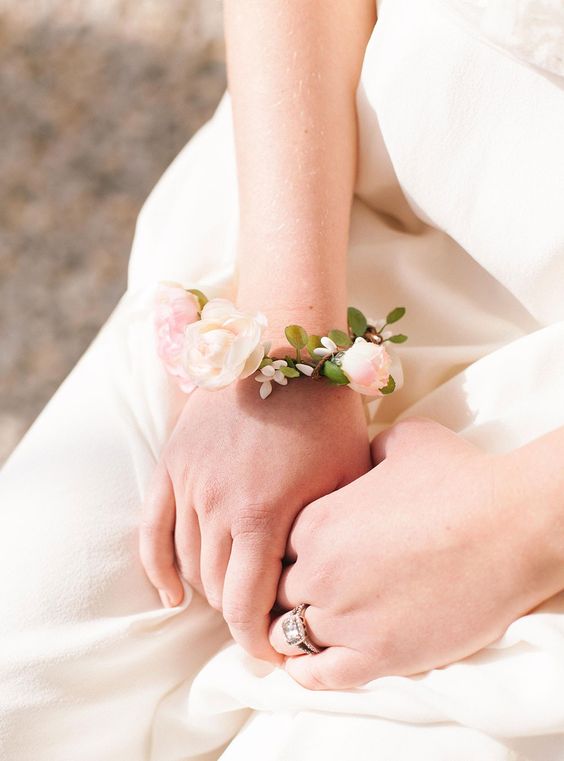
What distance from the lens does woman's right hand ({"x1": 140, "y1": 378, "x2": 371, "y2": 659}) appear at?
2.36 ft

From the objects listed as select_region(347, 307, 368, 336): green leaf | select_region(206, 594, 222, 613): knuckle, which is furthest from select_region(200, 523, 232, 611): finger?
select_region(347, 307, 368, 336): green leaf

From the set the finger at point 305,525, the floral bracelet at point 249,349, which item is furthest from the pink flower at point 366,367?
the finger at point 305,525

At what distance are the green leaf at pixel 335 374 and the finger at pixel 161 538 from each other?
0.58 ft

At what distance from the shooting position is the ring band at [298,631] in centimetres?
71

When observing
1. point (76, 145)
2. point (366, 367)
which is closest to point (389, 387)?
point (366, 367)

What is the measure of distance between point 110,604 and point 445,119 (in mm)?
523

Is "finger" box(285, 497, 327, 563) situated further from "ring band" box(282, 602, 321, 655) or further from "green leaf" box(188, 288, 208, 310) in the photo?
"green leaf" box(188, 288, 208, 310)

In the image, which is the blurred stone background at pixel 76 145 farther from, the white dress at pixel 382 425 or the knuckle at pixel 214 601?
the knuckle at pixel 214 601

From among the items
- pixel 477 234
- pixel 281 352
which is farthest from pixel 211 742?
pixel 477 234

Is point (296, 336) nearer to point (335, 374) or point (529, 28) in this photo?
point (335, 374)

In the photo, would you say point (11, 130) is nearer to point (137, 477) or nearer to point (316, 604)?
point (137, 477)

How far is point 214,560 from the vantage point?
744mm

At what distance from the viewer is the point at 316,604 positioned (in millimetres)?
704

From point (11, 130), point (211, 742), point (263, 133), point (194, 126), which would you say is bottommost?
point (211, 742)
